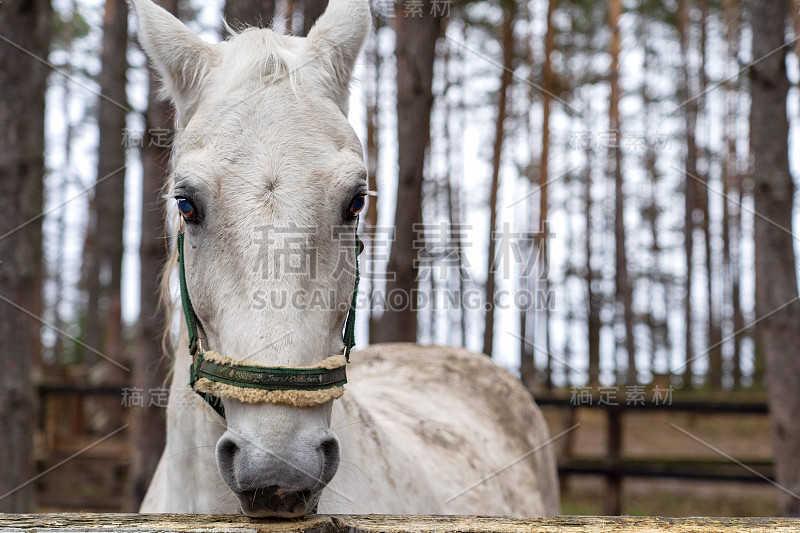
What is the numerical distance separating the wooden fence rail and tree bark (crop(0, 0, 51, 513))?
9.36ft

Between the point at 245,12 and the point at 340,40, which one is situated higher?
the point at 245,12

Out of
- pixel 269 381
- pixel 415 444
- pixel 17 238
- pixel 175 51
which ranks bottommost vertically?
pixel 415 444

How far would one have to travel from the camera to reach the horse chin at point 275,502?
156cm

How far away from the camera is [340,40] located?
88.4 inches

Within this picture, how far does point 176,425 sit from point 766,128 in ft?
14.6

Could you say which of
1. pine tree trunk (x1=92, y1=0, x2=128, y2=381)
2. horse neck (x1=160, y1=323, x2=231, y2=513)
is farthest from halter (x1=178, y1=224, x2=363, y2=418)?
pine tree trunk (x1=92, y1=0, x2=128, y2=381)

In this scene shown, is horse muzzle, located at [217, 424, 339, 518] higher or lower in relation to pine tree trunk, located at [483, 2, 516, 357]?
lower

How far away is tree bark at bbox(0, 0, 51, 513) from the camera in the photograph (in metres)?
3.86

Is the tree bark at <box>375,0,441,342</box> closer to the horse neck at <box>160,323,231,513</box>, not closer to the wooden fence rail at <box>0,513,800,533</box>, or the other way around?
the horse neck at <box>160,323,231,513</box>

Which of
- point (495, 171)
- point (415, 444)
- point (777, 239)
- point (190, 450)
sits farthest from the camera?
point (495, 171)

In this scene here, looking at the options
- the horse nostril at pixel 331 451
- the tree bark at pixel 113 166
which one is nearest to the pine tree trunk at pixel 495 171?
the tree bark at pixel 113 166

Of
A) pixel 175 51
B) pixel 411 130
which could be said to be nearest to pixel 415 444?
pixel 175 51

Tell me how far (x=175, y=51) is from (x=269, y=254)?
0.97m

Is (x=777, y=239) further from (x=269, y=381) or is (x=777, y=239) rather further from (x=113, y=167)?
(x=113, y=167)
